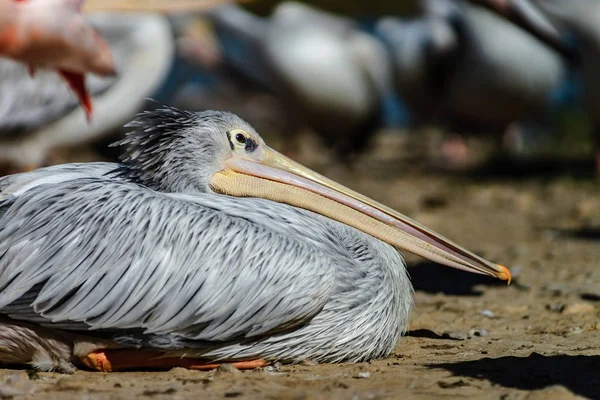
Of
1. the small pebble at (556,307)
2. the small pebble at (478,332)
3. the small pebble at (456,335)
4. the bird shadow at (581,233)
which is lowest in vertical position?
the small pebble at (456,335)

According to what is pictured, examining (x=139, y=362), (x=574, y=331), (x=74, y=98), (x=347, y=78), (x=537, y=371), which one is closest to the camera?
(x=537, y=371)

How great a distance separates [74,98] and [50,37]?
4406mm

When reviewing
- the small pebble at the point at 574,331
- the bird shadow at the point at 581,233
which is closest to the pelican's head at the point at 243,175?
the small pebble at the point at 574,331

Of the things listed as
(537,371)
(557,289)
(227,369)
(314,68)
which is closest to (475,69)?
(314,68)

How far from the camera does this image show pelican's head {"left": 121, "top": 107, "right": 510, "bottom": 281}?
11.4ft

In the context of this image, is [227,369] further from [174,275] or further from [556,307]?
[556,307]

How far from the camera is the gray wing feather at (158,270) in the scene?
3100mm

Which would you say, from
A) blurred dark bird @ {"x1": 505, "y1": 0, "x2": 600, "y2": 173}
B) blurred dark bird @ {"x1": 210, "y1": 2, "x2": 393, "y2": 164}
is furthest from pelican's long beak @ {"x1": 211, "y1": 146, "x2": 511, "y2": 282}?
blurred dark bird @ {"x1": 210, "y1": 2, "x2": 393, "y2": 164}

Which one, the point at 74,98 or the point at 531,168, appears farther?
the point at 531,168

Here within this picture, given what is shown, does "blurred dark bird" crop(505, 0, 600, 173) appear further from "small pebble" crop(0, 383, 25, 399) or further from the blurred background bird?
"small pebble" crop(0, 383, 25, 399)

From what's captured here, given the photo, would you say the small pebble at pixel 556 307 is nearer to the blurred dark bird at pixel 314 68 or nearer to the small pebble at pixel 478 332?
the small pebble at pixel 478 332

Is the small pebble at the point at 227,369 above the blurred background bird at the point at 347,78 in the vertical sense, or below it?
below

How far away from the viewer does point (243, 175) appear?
12.0 ft

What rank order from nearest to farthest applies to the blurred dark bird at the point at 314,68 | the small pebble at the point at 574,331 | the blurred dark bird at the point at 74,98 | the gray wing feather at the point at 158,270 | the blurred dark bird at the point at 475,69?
the gray wing feather at the point at 158,270, the small pebble at the point at 574,331, the blurred dark bird at the point at 74,98, the blurred dark bird at the point at 475,69, the blurred dark bird at the point at 314,68
